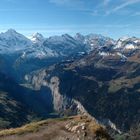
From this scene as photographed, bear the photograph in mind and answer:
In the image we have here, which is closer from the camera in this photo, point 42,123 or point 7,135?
point 7,135

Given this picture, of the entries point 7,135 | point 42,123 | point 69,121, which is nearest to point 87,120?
point 69,121

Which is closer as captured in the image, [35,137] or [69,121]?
[35,137]

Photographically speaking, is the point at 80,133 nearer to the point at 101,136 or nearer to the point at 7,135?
the point at 101,136

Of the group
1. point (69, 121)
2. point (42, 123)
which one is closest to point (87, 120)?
point (69, 121)

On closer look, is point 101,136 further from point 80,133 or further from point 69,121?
point 69,121

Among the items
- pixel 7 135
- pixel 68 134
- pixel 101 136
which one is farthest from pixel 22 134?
pixel 101 136

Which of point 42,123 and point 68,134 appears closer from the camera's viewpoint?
point 68,134

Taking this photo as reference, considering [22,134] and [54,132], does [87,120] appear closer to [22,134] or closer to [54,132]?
[54,132]
